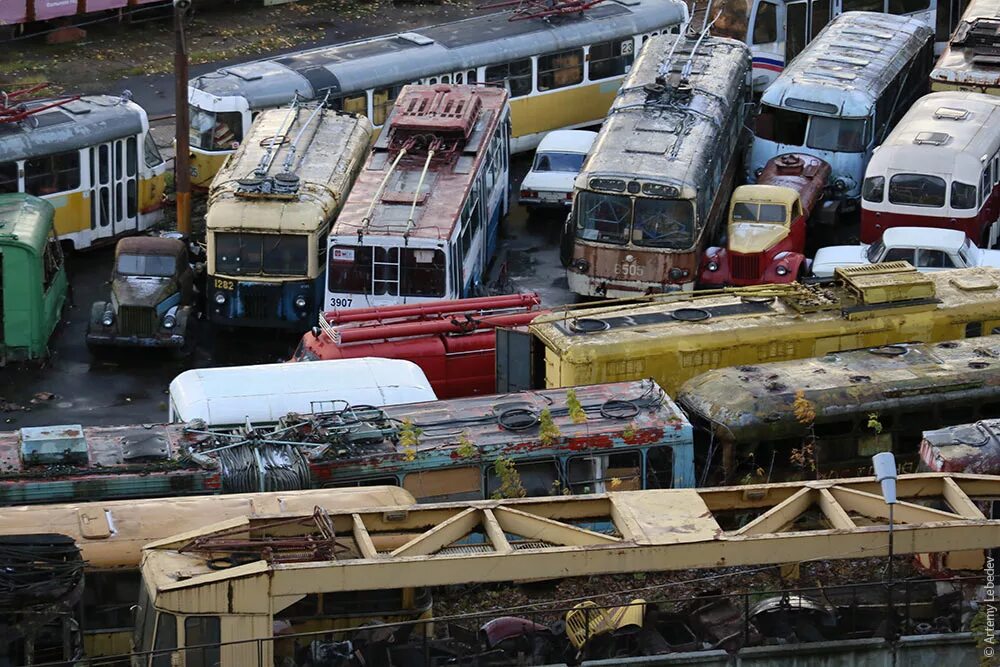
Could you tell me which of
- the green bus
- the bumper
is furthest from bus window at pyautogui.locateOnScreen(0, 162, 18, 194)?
the bumper

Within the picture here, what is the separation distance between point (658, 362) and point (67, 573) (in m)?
8.81

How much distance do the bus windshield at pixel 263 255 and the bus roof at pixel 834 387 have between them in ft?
26.6

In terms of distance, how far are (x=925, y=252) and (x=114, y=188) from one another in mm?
13427

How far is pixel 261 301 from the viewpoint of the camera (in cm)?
2831

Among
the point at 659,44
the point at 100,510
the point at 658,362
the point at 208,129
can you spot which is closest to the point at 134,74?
the point at 208,129

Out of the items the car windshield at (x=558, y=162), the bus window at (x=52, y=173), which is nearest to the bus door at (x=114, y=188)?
the bus window at (x=52, y=173)

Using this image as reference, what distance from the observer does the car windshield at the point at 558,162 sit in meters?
33.6

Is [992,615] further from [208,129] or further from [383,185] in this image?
[208,129]

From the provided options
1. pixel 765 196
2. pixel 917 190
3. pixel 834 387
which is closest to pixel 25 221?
pixel 765 196

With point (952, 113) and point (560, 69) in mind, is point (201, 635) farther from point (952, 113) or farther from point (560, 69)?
point (560, 69)

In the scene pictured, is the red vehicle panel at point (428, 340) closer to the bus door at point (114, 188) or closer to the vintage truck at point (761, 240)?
the vintage truck at point (761, 240)

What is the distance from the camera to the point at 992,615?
1694 centimetres

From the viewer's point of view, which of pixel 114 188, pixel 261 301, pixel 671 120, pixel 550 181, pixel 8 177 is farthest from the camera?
pixel 550 181

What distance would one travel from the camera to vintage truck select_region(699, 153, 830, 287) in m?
29.4
